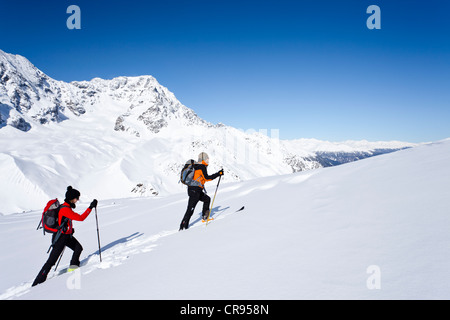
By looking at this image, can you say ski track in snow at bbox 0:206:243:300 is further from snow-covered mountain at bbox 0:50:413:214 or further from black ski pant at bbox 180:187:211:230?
snow-covered mountain at bbox 0:50:413:214

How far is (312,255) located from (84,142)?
110993 mm

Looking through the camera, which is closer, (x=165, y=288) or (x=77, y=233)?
(x=165, y=288)

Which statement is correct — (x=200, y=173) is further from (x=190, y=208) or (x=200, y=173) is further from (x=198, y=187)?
(x=190, y=208)

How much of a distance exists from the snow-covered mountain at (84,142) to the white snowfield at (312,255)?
67.0 meters

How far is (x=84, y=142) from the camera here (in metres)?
95.6

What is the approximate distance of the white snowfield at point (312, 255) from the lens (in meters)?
2.80

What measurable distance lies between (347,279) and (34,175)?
7993 centimetres

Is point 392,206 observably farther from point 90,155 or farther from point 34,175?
point 90,155

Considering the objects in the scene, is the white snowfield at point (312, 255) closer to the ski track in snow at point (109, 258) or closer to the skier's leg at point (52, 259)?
the ski track in snow at point (109, 258)

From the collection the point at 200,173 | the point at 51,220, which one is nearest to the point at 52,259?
the point at 51,220

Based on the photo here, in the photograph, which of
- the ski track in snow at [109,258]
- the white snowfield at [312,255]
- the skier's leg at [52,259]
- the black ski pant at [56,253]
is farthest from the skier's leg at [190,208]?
the skier's leg at [52,259]

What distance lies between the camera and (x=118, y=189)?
78250 millimetres
